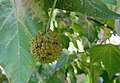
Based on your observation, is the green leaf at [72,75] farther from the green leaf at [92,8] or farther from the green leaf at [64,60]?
the green leaf at [92,8]

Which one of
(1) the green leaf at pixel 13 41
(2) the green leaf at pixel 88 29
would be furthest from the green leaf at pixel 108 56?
(1) the green leaf at pixel 13 41

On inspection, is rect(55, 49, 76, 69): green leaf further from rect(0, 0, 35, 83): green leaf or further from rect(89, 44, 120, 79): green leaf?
rect(0, 0, 35, 83): green leaf

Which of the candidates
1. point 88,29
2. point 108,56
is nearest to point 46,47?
point 108,56

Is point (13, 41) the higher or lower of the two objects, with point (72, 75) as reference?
higher

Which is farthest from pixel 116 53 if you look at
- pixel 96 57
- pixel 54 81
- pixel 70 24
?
pixel 70 24

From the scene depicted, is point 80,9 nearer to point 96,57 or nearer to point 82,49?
point 96,57

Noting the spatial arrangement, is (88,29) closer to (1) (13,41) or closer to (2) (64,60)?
(2) (64,60)

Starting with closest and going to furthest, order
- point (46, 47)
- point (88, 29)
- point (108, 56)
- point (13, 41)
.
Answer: point (46, 47) < point (13, 41) < point (108, 56) < point (88, 29)
